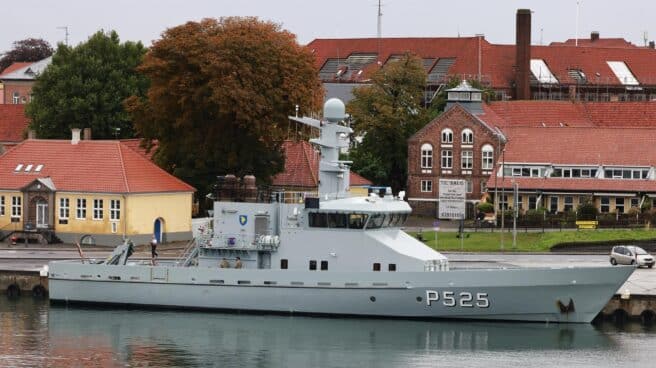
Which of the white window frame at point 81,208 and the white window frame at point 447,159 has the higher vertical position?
the white window frame at point 447,159

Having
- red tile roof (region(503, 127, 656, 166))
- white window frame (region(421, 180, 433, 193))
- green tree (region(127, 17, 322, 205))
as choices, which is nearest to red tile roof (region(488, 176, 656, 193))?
red tile roof (region(503, 127, 656, 166))

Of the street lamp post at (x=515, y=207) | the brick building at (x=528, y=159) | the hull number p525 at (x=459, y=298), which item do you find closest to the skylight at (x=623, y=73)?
the brick building at (x=528, y=159)

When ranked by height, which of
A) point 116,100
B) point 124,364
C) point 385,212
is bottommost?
point 124,364

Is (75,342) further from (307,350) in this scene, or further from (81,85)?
(81,85)

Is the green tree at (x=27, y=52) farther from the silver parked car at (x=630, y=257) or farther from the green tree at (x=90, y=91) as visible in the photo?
the silver parked car at (x=630, y=257)

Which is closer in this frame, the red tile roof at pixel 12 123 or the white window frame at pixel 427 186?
the white window frame at pixel 427 186

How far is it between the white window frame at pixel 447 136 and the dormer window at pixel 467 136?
0.77 m

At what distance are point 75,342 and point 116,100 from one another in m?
51.0

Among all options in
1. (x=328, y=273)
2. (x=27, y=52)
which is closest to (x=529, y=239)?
(x=328, y=273)

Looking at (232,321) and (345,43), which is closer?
(232,321)

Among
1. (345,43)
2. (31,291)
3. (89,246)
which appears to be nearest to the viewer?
(31,291)

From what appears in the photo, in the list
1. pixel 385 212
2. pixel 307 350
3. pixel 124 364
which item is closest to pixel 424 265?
pixel 385 212

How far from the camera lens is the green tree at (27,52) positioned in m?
193

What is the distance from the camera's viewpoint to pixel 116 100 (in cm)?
10950
